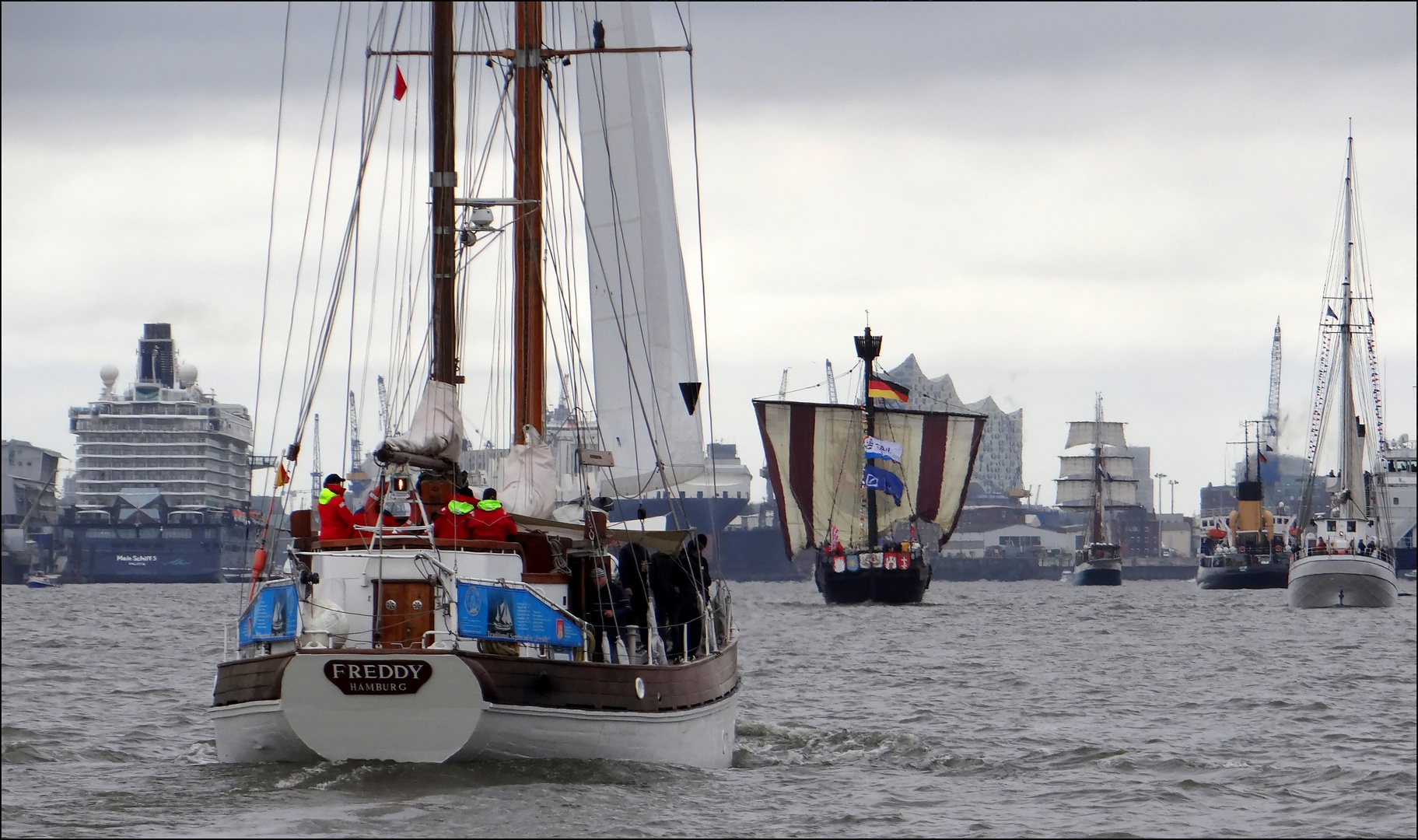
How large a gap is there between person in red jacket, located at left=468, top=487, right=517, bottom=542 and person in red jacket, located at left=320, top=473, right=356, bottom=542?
3.51ft

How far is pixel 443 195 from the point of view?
55.1 feet

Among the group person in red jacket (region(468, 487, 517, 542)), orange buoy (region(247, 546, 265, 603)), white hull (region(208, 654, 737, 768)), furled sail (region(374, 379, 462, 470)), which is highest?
furled sail (region(374, 379, 462, 470))

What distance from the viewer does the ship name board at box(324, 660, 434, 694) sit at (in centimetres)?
1395

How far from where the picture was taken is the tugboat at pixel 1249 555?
110 metres

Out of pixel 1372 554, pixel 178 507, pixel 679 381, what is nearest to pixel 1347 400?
pixel 1372 554

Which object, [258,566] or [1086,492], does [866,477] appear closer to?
[258,566]

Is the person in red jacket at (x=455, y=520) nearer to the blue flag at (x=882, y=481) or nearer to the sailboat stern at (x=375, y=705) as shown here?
the sailboat stern at (x=375, y=705)

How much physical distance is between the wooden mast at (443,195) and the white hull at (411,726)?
3500 millimetres

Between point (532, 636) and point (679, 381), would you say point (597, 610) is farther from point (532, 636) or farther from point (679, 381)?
point (679, 381)

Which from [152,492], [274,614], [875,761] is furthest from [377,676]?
[152,492]

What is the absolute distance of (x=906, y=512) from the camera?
86.2m

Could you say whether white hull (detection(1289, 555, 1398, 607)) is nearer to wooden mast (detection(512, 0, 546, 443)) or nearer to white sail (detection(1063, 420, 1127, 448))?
→ wooden mast (detection(512, 0, 546, 443))

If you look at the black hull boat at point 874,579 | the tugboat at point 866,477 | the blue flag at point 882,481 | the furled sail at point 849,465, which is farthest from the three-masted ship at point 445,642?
the blue flag at point 882,481

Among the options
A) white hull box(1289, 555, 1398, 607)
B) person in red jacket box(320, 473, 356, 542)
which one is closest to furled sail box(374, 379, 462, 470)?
person in red jacket box(320, 473, 356, 542)
